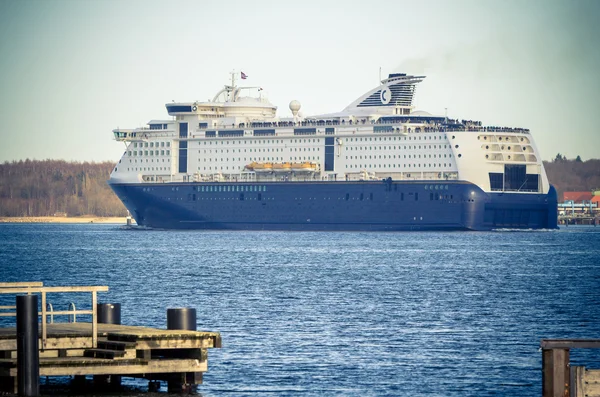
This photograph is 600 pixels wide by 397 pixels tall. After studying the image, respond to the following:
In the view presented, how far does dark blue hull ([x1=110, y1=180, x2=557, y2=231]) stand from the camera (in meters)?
77.8

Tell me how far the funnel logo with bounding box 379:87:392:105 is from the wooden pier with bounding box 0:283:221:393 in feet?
233

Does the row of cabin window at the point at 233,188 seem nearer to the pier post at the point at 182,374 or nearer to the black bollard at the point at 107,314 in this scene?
the black bollard at the point at 107,314

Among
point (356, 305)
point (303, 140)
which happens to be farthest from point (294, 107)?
point (356, 305)

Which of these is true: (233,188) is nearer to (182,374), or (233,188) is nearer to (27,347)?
(182,374)

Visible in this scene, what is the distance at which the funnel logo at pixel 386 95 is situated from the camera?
8762cm

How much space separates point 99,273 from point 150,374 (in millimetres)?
28545

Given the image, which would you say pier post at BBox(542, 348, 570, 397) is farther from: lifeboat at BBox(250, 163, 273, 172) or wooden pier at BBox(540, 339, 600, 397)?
lifeboat at BBox(250, 163, 273, 172)

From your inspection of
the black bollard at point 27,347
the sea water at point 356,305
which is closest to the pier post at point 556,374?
the sea water at point 356,305

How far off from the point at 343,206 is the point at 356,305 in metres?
48.8

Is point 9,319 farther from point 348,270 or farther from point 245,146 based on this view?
point 245,146

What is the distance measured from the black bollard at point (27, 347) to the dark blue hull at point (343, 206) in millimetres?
62929

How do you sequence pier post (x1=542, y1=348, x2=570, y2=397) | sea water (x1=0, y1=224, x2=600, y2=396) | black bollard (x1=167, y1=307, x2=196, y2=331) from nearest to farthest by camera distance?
pier post (x1=542, y1=348, x2=570, y2=397) < black bollard (x1=167, y1=307, x2=196, y2=331) < sea water (x1=0, y1=224, x2=600, y2=396)

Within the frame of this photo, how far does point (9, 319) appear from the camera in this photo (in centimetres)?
2655

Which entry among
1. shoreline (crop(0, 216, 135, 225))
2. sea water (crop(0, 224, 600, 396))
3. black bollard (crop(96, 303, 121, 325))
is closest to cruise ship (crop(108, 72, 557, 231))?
sea water (crop(0, 224, 600, 396))
